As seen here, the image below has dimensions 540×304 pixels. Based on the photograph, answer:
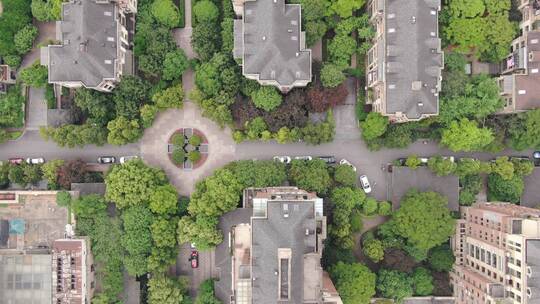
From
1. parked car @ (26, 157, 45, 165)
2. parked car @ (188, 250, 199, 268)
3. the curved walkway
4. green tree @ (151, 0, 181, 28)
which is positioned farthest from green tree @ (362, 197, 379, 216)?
parked car @ (26, 157, 45, 165)

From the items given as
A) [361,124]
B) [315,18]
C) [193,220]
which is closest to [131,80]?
[193,220]

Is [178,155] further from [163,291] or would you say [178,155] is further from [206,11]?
[206,11]

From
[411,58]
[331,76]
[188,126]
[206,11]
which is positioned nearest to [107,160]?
[188,126]

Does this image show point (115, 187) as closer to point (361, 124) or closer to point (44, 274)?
point (44, 274)

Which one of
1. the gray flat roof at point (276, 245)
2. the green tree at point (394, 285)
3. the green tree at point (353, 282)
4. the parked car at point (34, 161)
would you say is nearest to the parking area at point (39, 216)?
the parked car at point (34, 161)

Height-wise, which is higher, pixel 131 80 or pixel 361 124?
pixel 131 80

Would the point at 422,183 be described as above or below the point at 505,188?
above

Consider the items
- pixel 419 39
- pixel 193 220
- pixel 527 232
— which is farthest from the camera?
pixel 193 220
